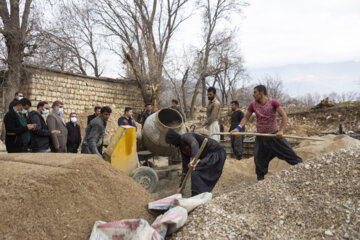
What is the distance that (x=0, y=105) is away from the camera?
1101 centimetres

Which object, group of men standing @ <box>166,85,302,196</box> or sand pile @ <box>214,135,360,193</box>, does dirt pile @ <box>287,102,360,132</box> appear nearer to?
sand pile @ <box>214,135,360,193</box>

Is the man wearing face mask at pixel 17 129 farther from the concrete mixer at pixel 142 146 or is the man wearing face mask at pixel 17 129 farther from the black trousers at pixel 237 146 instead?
the black trousers at pixel 237 146

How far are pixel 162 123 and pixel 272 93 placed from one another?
2666 centimetres

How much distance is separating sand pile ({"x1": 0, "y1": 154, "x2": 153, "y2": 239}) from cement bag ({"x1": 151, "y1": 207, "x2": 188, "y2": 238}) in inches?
13.4

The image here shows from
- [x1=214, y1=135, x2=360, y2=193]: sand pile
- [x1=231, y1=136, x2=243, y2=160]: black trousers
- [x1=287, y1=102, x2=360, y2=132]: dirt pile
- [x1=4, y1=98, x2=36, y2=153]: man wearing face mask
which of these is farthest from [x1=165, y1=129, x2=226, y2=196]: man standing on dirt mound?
[x1=287, y1=102, x2=360, y2=132]: dirt pile

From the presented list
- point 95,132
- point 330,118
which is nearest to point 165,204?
point 95,132

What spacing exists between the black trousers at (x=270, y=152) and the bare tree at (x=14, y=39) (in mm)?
8271

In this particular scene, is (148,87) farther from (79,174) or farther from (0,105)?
(79,174)

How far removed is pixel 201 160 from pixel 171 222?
4.97 feet

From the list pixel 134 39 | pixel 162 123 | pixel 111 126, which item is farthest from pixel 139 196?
pixel 134 39

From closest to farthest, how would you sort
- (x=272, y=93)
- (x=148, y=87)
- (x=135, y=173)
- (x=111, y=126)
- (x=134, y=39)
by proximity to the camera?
(x=135, y=173)
(x=111, y=126)
(x=148, y=87)
(x=134, y=39)
(x=272, y=93)

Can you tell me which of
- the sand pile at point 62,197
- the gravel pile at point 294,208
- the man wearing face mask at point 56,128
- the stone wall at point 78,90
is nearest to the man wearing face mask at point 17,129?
the man wearing face mask at point 56,128

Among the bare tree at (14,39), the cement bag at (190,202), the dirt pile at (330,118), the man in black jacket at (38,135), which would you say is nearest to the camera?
the cement bag at (190,202)

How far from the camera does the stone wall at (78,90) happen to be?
35.6 ft
